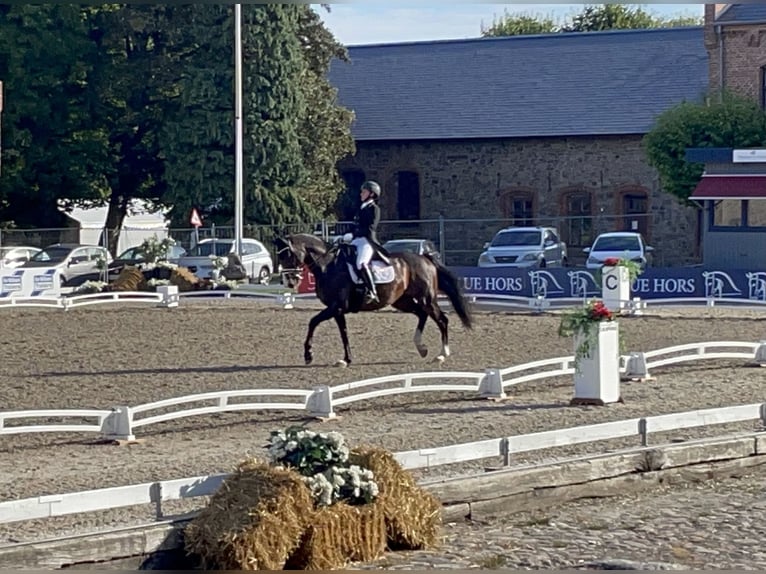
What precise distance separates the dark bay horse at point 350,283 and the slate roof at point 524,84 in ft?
106

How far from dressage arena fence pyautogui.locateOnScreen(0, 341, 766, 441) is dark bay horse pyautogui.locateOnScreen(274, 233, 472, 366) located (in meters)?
2.08

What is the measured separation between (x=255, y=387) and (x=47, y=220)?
36.8 meters

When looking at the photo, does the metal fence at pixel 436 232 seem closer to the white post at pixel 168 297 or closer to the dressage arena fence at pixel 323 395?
the white post at pixel 168 297

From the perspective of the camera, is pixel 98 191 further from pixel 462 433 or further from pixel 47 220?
pixel 462 433

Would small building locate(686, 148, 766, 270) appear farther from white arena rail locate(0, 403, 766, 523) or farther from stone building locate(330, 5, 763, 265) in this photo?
white arena rail locate(0, 403, 766, 523)

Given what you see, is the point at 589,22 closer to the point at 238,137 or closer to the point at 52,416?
the point at 238,137

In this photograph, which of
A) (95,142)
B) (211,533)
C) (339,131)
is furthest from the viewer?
(339,131)

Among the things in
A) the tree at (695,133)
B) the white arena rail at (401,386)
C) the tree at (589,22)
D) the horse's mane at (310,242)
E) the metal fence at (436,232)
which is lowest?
the white arena rail at (401,386)

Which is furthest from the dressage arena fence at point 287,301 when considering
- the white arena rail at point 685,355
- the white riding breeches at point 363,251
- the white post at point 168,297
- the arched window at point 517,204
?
the arched window at point 517,204

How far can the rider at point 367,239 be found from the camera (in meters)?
20.1

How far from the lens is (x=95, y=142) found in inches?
2040

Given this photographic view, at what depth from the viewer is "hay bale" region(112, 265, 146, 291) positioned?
1417 inches

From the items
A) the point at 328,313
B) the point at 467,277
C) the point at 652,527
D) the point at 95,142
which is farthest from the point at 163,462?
the point at 95,142

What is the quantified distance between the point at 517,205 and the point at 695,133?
408 inches
